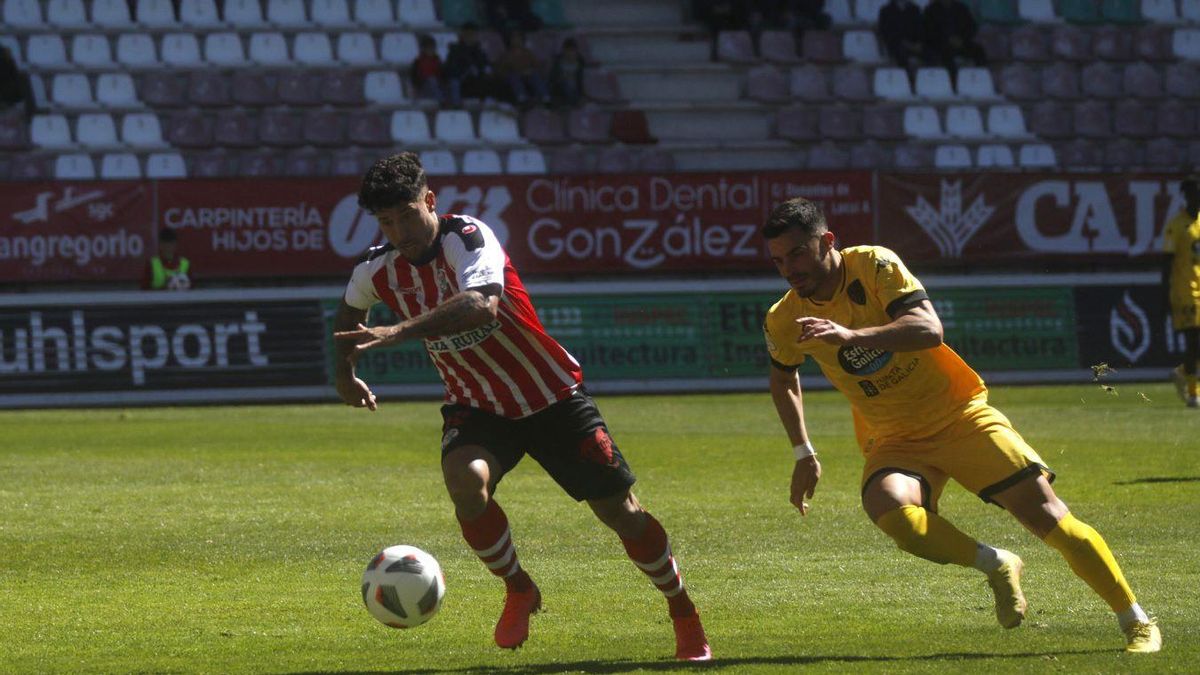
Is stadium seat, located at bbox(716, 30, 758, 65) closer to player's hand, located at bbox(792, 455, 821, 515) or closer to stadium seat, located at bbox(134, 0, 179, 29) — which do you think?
stadium seat, located at bbox(134, 0, 179, 29)

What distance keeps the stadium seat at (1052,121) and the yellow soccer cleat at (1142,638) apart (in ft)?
73.7

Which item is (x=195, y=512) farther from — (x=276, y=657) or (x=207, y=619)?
(x=276, y=657)

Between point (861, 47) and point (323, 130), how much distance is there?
8973 millimetres

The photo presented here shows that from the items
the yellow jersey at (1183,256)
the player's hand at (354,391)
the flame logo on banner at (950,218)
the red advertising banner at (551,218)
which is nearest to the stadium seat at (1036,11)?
the flame logo on banner at (950,218)

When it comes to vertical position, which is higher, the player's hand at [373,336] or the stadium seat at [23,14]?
the stadium seat at [23,14]

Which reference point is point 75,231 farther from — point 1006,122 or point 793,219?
point 793,219

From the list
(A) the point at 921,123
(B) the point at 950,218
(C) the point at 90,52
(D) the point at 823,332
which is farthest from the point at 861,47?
(D) the point at 823,332

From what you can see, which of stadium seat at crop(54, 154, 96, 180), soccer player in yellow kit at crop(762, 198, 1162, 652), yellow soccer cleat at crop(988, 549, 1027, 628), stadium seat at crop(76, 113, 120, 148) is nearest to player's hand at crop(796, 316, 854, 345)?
soccer player in yellow kit at crop(762, 198, 1162, 652)

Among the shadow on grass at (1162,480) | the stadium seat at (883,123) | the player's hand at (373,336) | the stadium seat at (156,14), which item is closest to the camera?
the player's hand at (373,336)

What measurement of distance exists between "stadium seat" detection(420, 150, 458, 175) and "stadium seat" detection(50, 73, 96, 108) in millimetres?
4956

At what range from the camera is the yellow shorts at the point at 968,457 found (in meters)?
6.56

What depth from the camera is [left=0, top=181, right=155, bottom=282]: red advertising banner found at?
74.7 ft

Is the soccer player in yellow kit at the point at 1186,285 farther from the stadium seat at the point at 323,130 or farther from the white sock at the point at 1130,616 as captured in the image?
the stadium seat at the point at 323,130

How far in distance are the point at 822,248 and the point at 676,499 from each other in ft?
17.9
